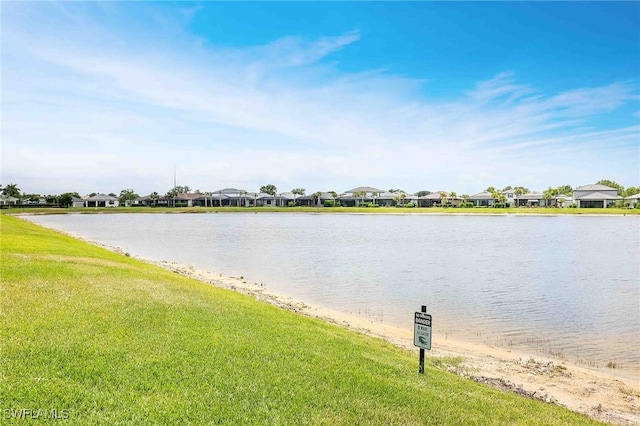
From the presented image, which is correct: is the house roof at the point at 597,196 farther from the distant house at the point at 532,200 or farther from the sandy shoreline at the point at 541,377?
the sandy shoreline at the point at 541,377

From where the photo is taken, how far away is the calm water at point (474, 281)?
16.3m

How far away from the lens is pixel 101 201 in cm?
18050

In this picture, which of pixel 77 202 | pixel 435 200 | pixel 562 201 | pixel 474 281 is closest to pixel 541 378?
pixel 474 281

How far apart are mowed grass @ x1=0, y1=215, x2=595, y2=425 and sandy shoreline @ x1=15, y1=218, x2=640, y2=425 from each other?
150 cm

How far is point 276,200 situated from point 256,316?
15858cm

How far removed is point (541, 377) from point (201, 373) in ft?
28.3

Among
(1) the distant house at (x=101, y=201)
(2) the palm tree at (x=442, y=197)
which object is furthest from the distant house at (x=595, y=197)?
(1) the distant house at (x=101, y=201)

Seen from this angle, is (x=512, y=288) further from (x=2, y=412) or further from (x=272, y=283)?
(x=2, y=412)

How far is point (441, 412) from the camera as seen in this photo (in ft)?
23.7

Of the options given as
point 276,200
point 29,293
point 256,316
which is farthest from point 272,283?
point 276,200

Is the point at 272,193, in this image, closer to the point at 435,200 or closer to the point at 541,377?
the point at 435,200

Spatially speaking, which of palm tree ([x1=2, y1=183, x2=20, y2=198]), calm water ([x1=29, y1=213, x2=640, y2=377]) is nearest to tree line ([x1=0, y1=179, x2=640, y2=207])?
palm tree ([x1=2, y1=183, x2=20, y2=198])

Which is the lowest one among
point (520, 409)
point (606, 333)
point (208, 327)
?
point (606, 333)

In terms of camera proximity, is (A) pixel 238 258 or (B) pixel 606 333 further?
(A) pixel 238 258
